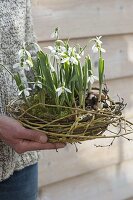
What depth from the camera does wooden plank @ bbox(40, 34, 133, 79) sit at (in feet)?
6.40

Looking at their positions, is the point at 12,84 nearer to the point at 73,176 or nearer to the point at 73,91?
the point at 73,91

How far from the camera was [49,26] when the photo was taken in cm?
171

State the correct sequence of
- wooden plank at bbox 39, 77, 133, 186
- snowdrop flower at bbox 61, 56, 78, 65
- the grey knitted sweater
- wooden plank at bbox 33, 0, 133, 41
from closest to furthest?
snowdrop flower at bbox 61, 56, 78, 65, the grey knitted sweater, wooden plank at bbox 33, 0, 133, 41, wooden plank at bbox 39, 77, 133, 186

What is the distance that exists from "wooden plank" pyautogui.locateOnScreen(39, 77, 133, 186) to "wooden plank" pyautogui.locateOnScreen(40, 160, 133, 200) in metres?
0.03

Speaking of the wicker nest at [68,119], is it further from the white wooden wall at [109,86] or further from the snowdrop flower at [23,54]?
the white wooden wall at [109,86]

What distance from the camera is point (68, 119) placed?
1.00 meters

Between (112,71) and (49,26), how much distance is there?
1.26ft

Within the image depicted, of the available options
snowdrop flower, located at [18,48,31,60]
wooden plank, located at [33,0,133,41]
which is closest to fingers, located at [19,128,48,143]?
snowdrop flower, located at [18,48,31,60]

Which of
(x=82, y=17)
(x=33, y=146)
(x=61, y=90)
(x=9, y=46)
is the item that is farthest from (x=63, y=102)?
(x=82, y=17)

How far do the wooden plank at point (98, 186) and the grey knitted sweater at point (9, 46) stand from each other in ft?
2.13

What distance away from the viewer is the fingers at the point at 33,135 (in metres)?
1.03

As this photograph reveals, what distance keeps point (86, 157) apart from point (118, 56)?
0.42m

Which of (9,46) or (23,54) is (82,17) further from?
(23,54)

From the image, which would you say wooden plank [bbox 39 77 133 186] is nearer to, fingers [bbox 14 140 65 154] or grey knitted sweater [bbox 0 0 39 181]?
grey knitted sweater [bbox 0 0 39 181]
